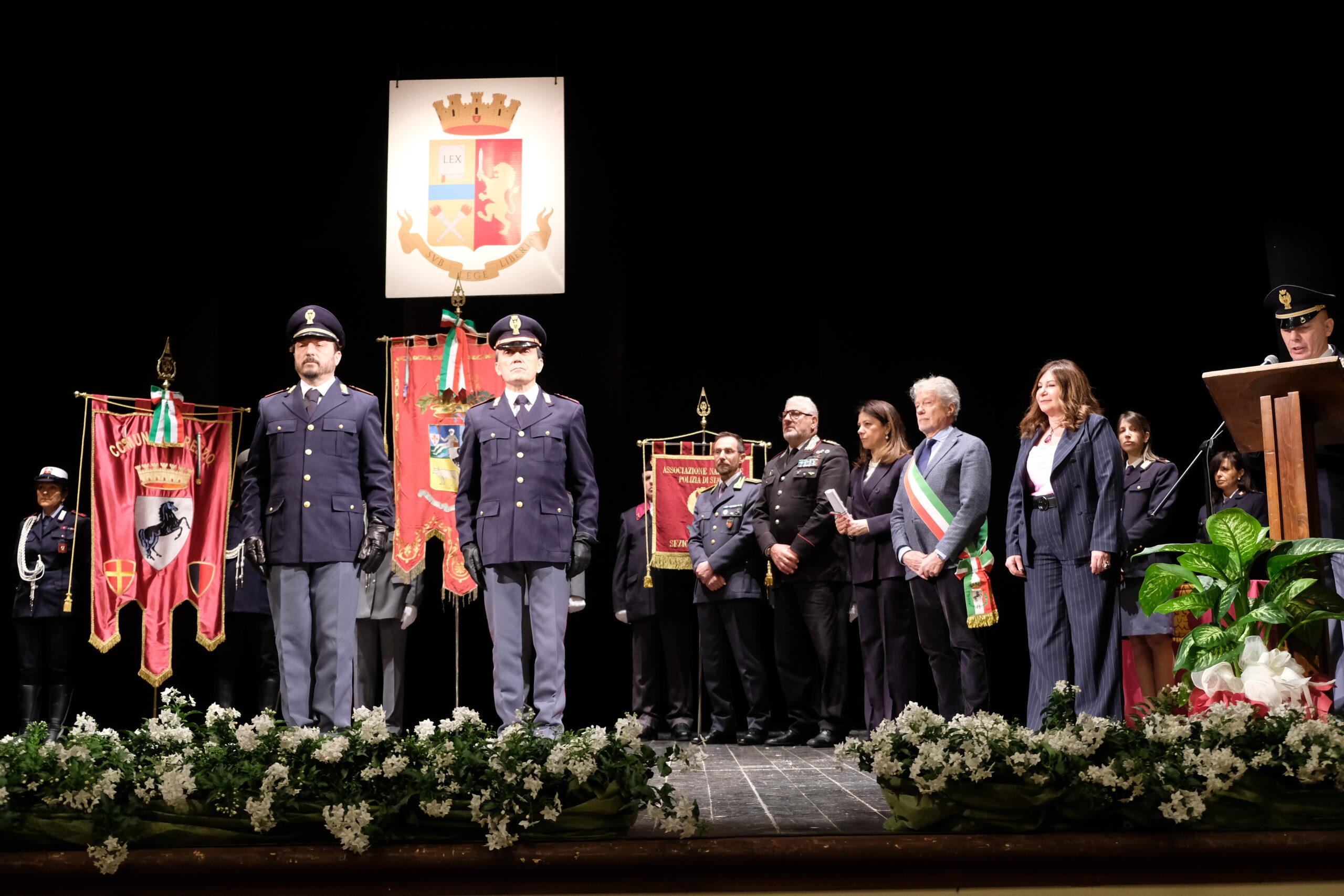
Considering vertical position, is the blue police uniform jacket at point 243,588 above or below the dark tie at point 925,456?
below

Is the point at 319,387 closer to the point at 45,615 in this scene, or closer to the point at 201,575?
the point at 201,575

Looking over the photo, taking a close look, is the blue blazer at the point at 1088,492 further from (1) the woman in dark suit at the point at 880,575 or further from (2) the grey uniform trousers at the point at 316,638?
(2) the grey uniform trousers at the point at 316,638

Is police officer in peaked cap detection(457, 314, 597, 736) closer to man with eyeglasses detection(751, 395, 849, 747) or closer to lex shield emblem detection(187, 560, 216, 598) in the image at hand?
man with eyeglasses detection(751, 395, 849, 747)

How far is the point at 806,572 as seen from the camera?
5.06 meters

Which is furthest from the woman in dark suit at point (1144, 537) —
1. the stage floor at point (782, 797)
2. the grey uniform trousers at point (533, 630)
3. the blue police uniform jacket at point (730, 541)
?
the grey uniform trousers at point (533, 630)

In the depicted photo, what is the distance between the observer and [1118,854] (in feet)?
7.18

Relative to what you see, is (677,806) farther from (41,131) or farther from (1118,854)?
(41,131)

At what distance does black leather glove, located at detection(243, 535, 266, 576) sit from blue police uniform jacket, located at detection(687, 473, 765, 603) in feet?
7.35

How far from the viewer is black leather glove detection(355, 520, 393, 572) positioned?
12.3ft

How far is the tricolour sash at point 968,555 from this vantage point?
Result: 14.0ft

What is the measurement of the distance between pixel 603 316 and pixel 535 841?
4.37 metres

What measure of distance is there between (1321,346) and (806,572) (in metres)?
2.22

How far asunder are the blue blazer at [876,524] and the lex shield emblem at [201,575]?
3366 millimetres

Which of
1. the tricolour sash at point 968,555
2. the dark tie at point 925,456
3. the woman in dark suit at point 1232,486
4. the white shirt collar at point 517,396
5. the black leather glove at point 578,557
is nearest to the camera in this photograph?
the black leather glove at point 578,557
